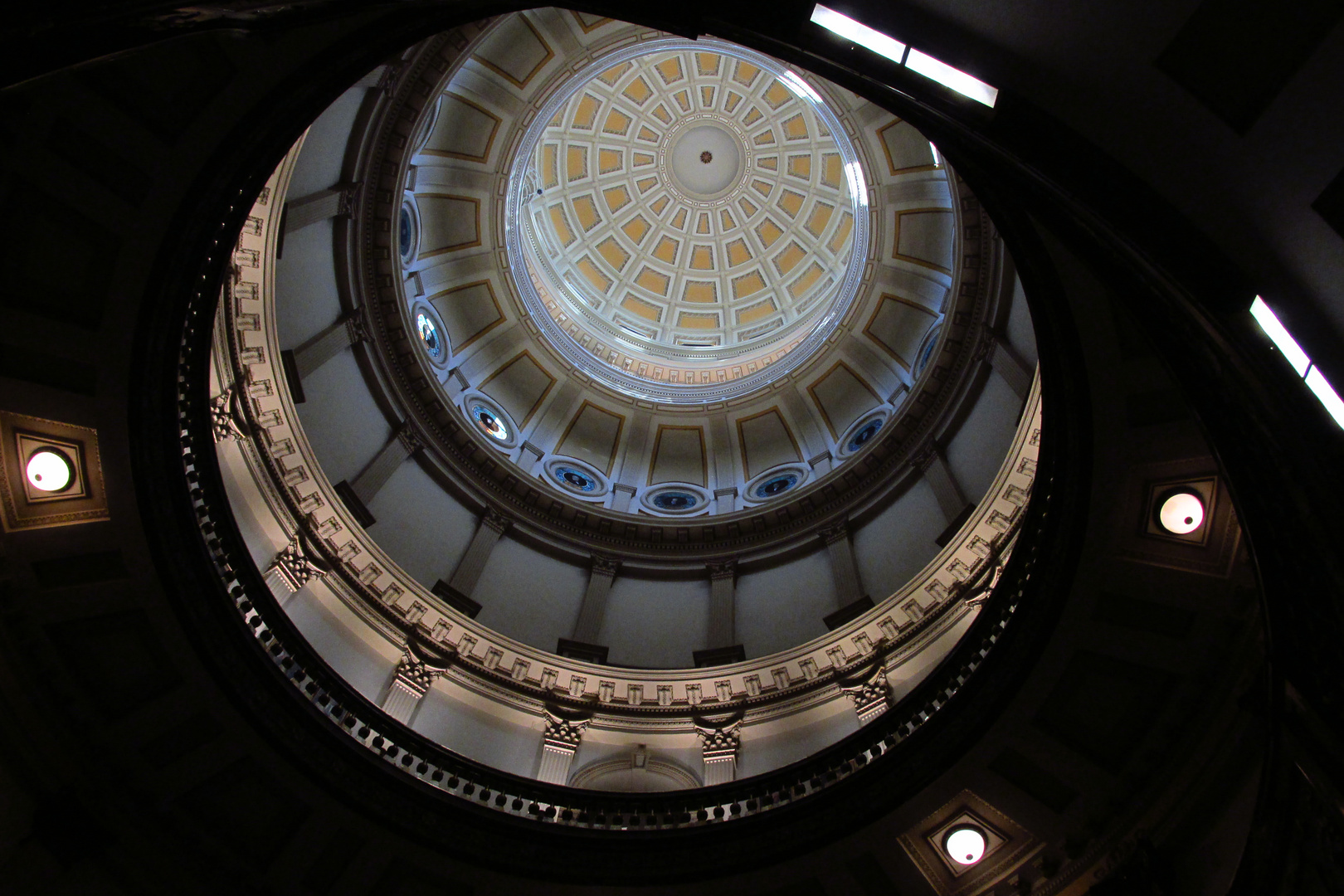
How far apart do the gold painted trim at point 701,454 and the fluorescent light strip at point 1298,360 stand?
2208 centimetres

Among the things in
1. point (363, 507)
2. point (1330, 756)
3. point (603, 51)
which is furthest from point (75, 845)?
point (603, 51)

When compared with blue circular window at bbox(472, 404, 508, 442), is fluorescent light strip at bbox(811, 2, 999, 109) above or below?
below

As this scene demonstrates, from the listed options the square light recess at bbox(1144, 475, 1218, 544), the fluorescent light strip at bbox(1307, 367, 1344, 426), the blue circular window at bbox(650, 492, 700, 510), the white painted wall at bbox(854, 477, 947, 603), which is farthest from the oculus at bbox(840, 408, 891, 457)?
the fluorescent light strip at bbox(1307, 367, 1344, 426)

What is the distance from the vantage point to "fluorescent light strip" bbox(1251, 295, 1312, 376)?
5418 mm

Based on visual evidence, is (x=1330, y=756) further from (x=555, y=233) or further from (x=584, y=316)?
(x=555, y=233)

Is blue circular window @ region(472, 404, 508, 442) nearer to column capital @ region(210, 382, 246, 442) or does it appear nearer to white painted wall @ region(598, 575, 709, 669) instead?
white painted wall @ region(598, 575, 709, 669)

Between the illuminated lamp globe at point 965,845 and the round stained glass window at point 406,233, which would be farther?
the round stained glass window at point 406,233

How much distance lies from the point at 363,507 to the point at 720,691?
32.4 feet

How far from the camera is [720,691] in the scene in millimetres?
17766

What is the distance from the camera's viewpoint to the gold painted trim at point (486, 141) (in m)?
22.4

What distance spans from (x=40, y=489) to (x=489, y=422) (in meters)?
15.5

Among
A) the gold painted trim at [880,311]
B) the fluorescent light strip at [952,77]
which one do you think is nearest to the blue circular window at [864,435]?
the gold painted trim at [880,311]

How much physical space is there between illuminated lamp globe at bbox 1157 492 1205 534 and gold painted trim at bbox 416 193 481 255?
2139cm

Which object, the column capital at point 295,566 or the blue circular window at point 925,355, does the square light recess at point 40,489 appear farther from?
the blue circular window at point 925,355
